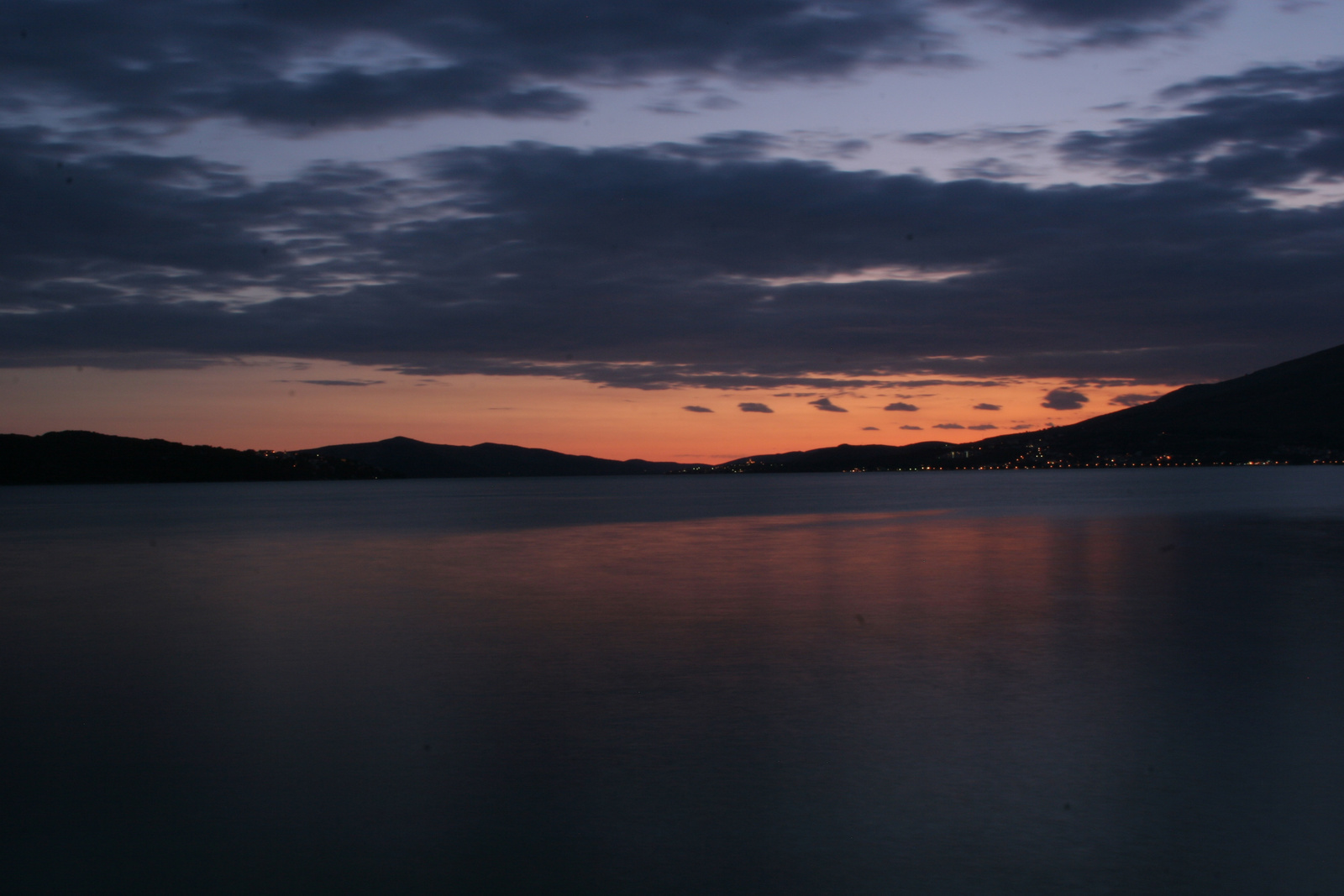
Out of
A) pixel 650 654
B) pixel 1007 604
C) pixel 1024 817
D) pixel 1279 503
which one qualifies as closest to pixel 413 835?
pixel 1024 817

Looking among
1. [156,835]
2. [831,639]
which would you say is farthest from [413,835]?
[831,639]

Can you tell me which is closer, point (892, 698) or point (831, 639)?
point (892, 698)

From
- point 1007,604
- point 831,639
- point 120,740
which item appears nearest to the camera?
point 120,740

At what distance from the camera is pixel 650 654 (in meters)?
11.8

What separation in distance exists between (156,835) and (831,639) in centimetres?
861

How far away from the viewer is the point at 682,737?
8.05 m

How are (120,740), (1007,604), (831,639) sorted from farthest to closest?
(1007,604) → (831,639) → (120,740)

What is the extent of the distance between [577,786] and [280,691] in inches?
181

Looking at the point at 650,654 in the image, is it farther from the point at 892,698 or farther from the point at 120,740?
the point at 120,740

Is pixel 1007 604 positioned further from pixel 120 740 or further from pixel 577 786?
pixel 120 740

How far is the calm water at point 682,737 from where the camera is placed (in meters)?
5.57

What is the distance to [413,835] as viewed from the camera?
5984 millimetres

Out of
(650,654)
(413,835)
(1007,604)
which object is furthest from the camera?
(1007,604)

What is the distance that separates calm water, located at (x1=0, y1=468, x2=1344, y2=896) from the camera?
18.3 feet
